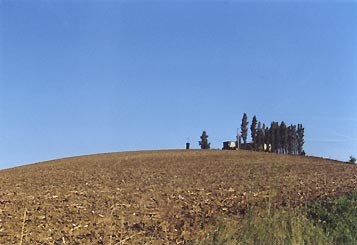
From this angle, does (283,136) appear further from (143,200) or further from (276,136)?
(143,200)

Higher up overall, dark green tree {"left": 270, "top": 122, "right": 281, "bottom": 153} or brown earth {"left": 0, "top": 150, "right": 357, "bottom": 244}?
dark green tree {"left": 270, "top": 122, "right": 281, "bottom": 153}

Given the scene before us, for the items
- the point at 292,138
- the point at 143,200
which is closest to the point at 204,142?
the point at 292,138

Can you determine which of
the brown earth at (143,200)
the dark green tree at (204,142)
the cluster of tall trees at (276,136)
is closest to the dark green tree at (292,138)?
the cluster of tall trees at (276,136)

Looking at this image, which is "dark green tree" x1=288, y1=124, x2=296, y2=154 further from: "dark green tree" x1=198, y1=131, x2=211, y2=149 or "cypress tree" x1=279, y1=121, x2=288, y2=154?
"dark green tree" x1=198, y1=131, x2=211, y2=149

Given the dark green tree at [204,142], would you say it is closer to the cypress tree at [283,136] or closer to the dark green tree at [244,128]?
the dark green tree at [244,128]

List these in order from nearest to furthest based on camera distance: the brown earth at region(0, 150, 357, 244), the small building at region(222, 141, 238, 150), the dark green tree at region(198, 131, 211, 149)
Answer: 1. the brown earth at region(0, 150, 357, 244)
2. the small building at region(222, 141, 238, 150)
3. the dark green tree at region(198, 131, 211, 149)

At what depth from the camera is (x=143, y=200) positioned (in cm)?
858

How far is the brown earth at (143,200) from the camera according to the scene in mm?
6602

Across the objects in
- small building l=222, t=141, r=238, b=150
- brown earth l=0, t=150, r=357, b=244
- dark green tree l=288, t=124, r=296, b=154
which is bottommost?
brown earth l=0, t=150, r=357, b=244

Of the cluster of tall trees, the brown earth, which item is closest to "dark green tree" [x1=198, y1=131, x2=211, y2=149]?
the cluster of tall trees

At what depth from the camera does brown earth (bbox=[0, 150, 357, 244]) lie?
6602 millimetres

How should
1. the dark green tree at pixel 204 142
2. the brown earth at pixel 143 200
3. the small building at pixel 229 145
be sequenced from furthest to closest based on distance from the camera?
the dark green tree at pixel 204 142 → the small building at pixel 229 145 → the brown earth at pixel 143 200

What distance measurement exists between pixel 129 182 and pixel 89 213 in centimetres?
349

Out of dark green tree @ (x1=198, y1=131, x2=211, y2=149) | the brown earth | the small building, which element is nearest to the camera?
the brown earth
